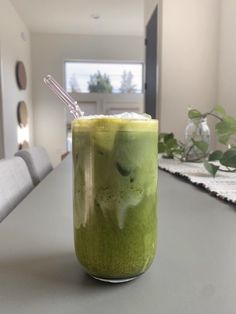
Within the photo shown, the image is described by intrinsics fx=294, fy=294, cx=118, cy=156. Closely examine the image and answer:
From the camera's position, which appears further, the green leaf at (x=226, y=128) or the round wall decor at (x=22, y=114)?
the round wall decor at (x=22, y=114)

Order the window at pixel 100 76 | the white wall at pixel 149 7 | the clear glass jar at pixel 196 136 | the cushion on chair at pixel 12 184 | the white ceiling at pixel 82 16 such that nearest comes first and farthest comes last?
the cushion on chair at pixel 12 184 → the clear glass jar at pixel 196 136 → the white wall at pixel 149 7 → the white ceiling at pixel 82 16 → the window at pixel 100 76

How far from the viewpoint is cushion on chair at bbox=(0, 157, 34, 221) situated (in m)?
0.72

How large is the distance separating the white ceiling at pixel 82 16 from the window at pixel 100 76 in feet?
1.89

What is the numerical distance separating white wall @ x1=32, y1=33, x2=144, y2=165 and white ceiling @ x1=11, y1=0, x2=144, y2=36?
147mm

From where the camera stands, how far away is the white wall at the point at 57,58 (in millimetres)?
5148

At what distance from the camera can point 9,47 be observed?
3.94m

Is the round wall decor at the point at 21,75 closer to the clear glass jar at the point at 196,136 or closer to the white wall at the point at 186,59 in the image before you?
the white wall at the point at 186,59

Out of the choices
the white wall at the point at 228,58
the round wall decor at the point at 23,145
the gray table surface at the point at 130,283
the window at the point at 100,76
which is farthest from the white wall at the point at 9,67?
the gray table surface at the point at 130,283

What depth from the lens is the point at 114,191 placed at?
334 millimetres

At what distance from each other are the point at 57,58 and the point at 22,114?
4.53ft

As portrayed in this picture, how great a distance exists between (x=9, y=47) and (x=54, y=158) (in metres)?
2.07

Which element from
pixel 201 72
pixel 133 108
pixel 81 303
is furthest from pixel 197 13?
pixel 133 108

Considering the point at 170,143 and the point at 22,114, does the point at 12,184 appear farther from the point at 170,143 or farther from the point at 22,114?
the point at 22,114

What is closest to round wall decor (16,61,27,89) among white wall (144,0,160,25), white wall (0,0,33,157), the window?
white wall (0,0,33,157)
